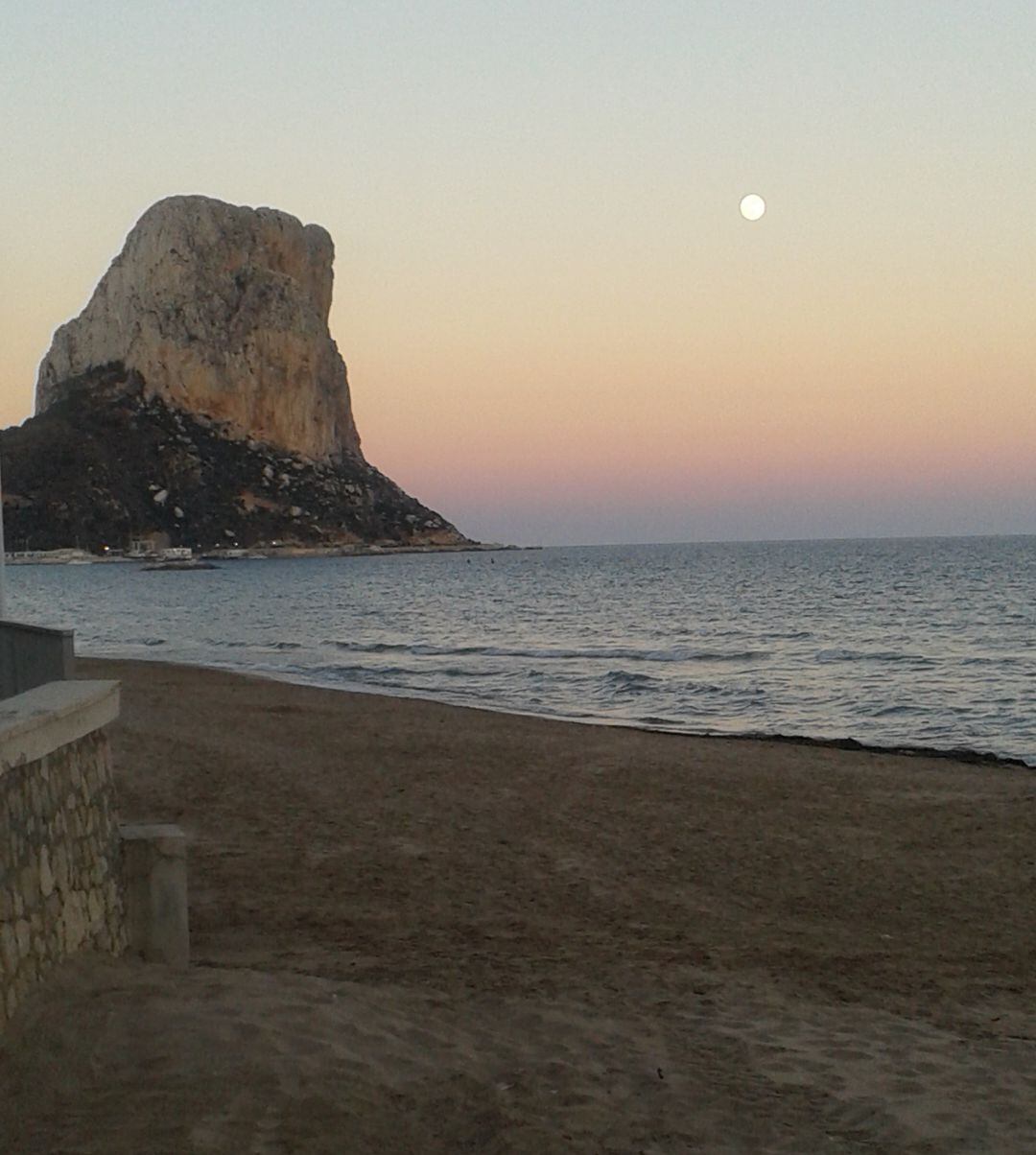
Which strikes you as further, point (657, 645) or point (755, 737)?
point (657, 645)

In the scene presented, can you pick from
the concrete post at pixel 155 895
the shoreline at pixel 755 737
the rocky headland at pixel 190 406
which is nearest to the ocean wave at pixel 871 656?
the shoreline at pixel 755 737

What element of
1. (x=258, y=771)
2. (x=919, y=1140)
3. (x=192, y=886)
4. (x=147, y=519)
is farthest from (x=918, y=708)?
(x=147, y=519)

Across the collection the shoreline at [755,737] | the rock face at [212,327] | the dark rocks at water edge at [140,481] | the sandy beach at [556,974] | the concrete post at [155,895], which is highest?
the rock face at [212,327]

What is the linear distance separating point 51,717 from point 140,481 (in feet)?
488

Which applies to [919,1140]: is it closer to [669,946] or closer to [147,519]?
[669,946]

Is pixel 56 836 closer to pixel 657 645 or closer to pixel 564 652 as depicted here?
pixel 564 652

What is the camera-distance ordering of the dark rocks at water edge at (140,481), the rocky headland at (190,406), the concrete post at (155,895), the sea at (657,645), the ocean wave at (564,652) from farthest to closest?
the rocky headland at (190,406)
the dark rocks at water edge at (140,481)
the ocean wave at (564,652)
the sea at (657,645)
the concrete post at (155,895)

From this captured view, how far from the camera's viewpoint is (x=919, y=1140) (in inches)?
183

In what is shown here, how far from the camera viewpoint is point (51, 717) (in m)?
4.98

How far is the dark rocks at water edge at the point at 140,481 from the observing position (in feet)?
471

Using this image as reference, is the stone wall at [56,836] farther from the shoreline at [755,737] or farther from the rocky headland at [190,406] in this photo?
the rocky headland at [190,406]

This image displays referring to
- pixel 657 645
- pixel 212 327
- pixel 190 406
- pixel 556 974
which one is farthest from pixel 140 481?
pixel 556 974

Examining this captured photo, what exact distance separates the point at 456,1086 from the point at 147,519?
495 ft

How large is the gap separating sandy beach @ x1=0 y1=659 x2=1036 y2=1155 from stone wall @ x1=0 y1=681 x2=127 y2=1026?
0.17 meters
